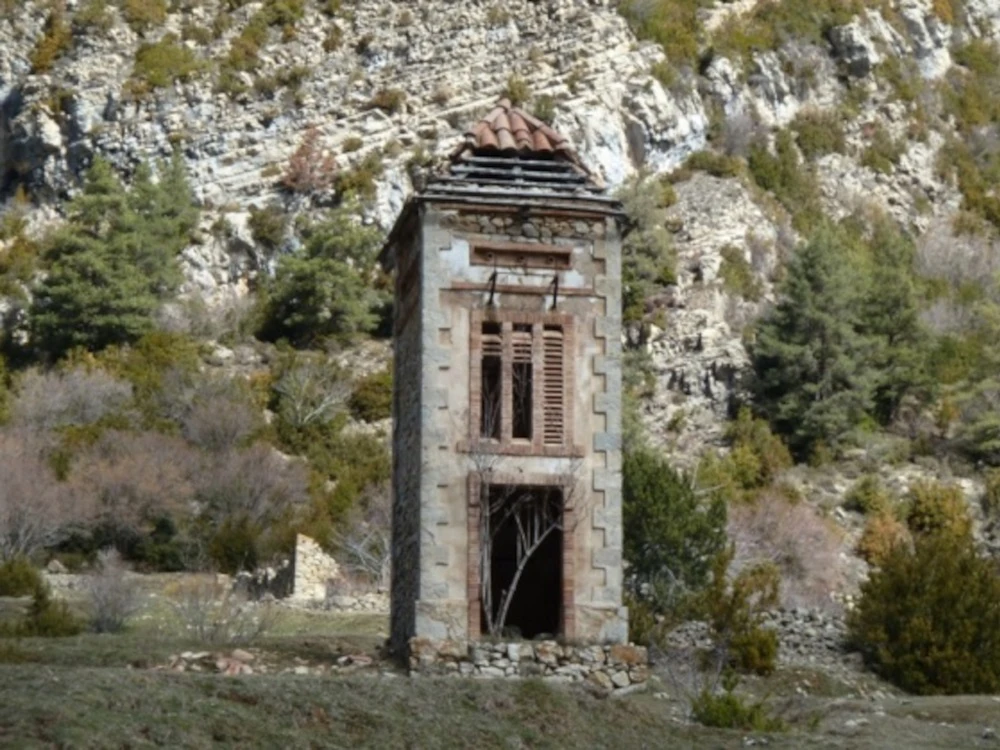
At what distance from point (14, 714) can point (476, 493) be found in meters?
8.64

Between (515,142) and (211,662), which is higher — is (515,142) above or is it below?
above

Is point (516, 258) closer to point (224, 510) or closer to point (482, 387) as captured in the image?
point (482, 387)

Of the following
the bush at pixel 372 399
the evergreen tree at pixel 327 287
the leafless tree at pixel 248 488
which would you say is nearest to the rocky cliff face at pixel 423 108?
the evergreen tree at pixel 327 287

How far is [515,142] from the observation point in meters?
24.5

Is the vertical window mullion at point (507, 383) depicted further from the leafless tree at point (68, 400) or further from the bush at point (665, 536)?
the leafless tree at point (68, 400)

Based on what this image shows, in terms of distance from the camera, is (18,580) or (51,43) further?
(51,43)

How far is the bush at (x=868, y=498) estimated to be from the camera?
51188 millimetres

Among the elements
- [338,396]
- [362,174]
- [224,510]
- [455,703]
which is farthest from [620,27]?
[455,703]

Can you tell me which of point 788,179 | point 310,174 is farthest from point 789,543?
point 310,174

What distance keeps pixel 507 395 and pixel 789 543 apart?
24302mm

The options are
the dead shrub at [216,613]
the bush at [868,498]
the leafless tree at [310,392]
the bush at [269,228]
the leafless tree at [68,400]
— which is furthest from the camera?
the bush at [269,228]

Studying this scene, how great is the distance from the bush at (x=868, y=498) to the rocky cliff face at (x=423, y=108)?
9.09 m

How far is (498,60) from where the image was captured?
6638 centimetres

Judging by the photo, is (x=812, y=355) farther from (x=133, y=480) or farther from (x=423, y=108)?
(x=133, y=480)
